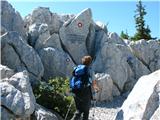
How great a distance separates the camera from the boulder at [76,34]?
3219 cm

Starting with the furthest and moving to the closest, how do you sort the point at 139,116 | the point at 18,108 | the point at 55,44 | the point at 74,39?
the point at 74,39
the point at 55,44
the point at 18,108
the point at 139,116

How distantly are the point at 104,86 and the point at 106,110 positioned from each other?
391cm

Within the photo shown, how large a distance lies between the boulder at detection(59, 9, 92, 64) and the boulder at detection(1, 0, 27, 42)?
4.31 m

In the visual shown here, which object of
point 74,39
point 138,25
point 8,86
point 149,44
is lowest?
point 138,25

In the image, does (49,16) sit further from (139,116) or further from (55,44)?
(139,116)

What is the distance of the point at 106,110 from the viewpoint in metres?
25.0

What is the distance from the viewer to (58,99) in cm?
1981

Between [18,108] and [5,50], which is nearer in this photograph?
[18,108]

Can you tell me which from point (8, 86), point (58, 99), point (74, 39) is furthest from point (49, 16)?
point (8, 86)

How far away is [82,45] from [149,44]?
780 cm

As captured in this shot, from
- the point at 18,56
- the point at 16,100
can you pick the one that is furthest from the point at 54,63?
the point at 16,100

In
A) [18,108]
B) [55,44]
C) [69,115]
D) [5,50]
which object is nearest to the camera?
[18,108]

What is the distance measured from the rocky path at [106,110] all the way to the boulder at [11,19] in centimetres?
787

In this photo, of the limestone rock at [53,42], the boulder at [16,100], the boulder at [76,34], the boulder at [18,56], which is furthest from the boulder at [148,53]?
the boulder at [16,100]
